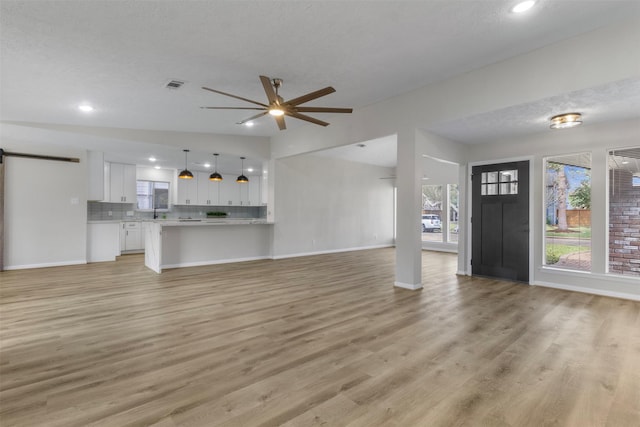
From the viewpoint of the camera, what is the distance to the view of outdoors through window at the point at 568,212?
4727 millimetres

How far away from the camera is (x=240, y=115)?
17.9 ft

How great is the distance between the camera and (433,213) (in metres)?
9.72

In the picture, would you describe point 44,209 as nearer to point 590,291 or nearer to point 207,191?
point 207,191

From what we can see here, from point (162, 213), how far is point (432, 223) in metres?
8.74

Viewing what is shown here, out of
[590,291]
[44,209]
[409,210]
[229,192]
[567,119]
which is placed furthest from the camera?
[229,192]

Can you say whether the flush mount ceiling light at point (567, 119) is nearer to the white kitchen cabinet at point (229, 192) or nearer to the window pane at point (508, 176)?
the window pane at point (508, 176)

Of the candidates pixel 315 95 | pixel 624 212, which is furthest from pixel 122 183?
pixel 624 212

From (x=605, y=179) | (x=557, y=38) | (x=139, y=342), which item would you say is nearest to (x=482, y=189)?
(x=605, y=179)

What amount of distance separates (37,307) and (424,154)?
Result: 5.68 metres

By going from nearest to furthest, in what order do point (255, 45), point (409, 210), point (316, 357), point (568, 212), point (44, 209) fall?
point (316, 357) → point (255, 45) → point (409, 210) → point (568, 212) → point (44, 209)

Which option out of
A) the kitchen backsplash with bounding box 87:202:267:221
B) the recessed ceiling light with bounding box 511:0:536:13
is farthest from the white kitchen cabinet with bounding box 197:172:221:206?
the recessed ceiling light with bounding box 511:0:536:13

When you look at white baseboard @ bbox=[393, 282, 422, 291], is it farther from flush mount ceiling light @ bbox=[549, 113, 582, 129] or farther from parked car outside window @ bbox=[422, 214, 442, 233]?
parked car outside window @ bbox=[422, 214, 442, 233]

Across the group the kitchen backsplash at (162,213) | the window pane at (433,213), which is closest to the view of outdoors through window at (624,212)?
the window pane at (433,213)

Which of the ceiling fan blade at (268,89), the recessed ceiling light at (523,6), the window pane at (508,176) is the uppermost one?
the recessed ceiling light at (523,6)
